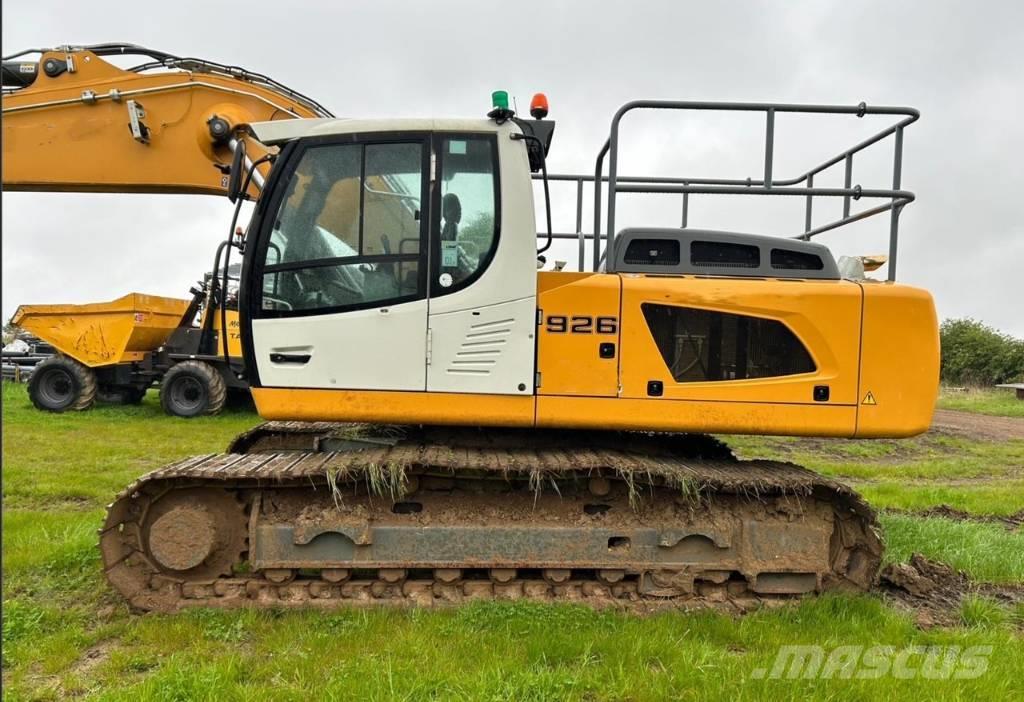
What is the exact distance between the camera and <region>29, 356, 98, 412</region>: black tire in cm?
1209

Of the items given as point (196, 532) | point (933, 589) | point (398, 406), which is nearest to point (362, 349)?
point (398, 406)

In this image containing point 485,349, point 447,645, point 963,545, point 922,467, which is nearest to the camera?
point 447,645

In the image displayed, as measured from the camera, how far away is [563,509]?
4.01m

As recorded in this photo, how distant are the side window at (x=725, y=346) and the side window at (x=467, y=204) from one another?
1.20 m

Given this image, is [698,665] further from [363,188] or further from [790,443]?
[790,443]

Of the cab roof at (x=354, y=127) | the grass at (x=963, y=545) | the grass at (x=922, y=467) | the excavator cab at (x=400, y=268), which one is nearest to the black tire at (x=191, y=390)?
the excavator cab at (x=400, y=268)

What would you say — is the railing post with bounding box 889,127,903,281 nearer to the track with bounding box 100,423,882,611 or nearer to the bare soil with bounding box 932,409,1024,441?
the track with bounding box 100,423,882,611

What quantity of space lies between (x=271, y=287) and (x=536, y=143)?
6.12 feet

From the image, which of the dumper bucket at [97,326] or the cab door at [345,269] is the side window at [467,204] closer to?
the cab door at [345,269]

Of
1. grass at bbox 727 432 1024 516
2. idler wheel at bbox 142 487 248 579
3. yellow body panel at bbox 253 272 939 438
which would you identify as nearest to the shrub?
grass at bbox 727 432 1024 516

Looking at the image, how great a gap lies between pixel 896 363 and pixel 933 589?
5.59 feet

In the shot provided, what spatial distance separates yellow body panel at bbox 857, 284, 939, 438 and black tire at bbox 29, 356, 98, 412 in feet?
43.7

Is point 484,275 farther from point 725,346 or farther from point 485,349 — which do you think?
point 725,346

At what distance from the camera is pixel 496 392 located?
3793 mm
